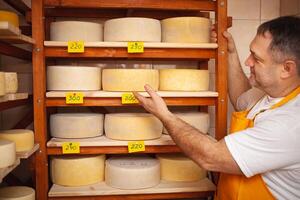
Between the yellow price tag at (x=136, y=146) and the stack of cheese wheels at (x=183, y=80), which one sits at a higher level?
the stack of cheese wheels at (x=183, y=80)

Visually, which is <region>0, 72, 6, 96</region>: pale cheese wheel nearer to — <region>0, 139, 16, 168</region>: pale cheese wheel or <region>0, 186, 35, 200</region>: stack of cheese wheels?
<region>0, 139, 16, 168</region>: pale cheese wheel

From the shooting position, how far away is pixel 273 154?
114 centimetres

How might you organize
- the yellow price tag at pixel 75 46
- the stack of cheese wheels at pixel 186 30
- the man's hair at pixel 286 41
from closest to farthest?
the man's hair at pixel 286 41
the yellow price tag at pixel 75 46
the stack of cheese wheels at pixel 186 30

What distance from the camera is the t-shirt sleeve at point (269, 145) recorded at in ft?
3.71

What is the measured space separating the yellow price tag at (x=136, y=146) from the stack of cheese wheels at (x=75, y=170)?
0.24 m

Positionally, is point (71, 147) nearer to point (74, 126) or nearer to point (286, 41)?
point (74, 126)

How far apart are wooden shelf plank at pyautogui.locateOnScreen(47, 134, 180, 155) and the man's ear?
0.71 m

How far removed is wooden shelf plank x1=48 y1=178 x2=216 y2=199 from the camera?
1600 mm

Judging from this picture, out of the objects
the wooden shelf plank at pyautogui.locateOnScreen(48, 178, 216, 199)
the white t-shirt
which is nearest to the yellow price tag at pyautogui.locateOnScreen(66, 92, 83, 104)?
the wooden shelf plank at pyautogui.locateOnScreen(48, 178, 216, 199)

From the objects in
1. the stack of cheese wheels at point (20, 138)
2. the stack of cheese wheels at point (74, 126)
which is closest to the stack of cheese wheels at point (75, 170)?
the stack of cheese wheels at point (74, 126)

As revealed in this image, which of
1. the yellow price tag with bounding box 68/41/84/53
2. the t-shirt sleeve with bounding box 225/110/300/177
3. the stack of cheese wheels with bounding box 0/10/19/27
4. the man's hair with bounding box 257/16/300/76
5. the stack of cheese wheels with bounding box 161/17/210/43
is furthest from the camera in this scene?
the stack of cheese wheels with bounding box 161/17/210/43

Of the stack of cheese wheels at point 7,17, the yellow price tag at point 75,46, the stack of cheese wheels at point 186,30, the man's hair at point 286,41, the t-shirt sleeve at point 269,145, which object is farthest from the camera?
the stack of cheese wheels at point 186,30

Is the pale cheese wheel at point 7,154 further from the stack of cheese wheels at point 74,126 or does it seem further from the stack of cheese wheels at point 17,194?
the stack of cheese wheels at point 74,126

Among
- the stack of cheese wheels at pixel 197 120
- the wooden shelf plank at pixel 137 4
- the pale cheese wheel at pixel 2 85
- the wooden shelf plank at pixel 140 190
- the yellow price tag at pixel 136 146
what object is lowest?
the wooden shelf plank at pixel 140 190
